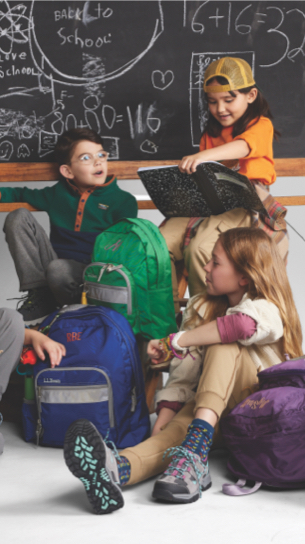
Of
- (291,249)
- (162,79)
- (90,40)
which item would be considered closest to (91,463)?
(162,79)

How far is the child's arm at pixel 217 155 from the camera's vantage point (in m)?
1.99

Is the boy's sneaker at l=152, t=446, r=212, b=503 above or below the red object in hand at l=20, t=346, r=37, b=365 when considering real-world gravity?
below

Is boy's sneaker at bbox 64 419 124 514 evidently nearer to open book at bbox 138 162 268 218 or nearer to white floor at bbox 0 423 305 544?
white floor at bbox 0 423 305 544

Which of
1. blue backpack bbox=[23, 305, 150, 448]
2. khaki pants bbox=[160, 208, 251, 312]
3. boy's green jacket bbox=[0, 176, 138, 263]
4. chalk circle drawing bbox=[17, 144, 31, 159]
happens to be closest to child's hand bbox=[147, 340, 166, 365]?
blue backpack bbox=[23, 305, 150, 448]

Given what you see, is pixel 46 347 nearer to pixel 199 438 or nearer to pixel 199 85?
pixel 199 438

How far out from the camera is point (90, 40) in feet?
8.75

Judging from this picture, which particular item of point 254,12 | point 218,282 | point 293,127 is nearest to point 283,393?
point 218,282

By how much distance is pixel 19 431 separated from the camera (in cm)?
197

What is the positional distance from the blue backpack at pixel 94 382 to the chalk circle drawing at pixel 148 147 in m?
1.11

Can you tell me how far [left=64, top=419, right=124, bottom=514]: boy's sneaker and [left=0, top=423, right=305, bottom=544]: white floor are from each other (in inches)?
2.1

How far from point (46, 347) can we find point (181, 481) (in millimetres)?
612

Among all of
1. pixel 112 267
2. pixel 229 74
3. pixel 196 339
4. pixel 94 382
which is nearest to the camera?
pixel 196 339

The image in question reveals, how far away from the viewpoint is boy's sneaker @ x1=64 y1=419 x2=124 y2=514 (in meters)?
1.22

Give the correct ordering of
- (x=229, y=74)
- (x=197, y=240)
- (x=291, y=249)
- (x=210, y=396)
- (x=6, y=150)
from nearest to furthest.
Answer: (x=210, y=396), (x=197, y=240), (x=229, y=74), (x=6, y=150), (x=291, y=249)
